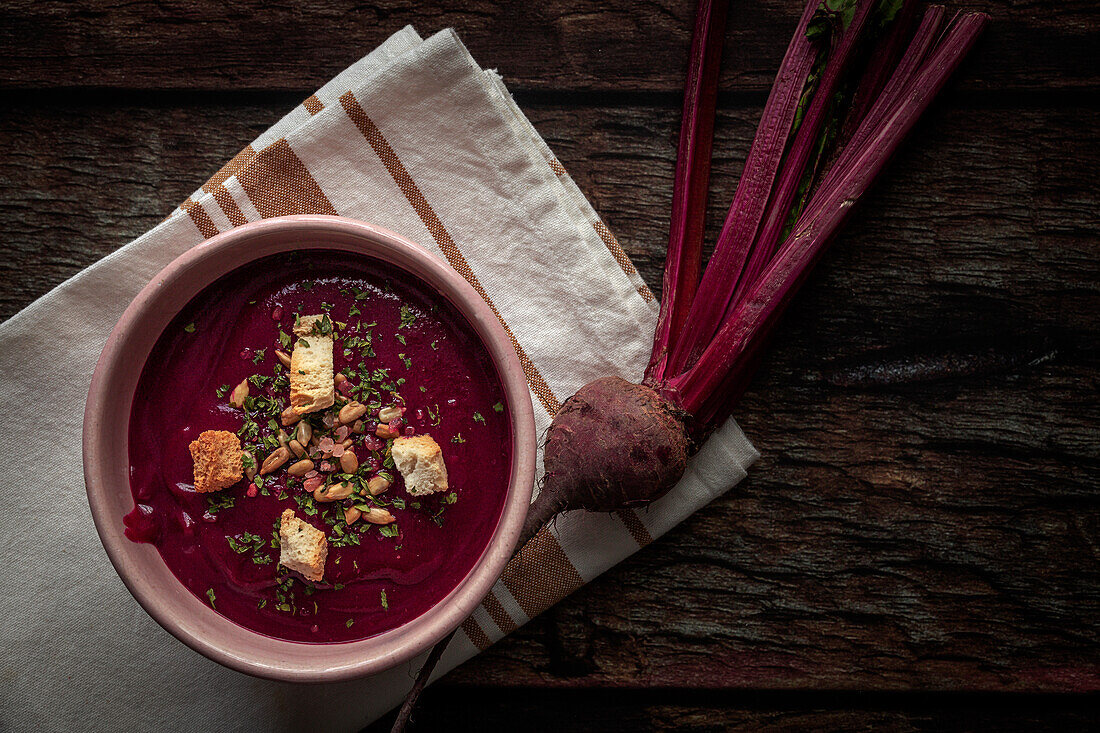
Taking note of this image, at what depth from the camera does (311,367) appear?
112cm

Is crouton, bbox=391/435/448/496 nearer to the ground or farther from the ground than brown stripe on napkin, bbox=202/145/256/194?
nearer to the ground

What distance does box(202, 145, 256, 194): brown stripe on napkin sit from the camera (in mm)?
1321

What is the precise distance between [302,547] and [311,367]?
298 mm

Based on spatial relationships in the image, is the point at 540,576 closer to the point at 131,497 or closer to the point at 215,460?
the point at 215,460

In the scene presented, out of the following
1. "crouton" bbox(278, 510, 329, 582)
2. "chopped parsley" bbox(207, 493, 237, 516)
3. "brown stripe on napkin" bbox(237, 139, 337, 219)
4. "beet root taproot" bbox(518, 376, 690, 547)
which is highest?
"brown stripe on napkin" bbox(237, 139, 337, 219)

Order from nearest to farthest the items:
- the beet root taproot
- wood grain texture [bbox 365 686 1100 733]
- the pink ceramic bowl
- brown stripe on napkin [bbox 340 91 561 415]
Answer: the pink ceramic bowl, the beet root taproot, brown stripe on napkin [bbox 340 91 561 415], wood grain texture [bbox 365 686 1100 733]

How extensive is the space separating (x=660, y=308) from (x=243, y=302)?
2.63ft

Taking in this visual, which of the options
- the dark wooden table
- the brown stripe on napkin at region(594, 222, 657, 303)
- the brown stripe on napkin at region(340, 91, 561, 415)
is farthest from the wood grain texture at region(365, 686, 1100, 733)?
the brown stripe on napkin at region(594, 222, 657, 303)

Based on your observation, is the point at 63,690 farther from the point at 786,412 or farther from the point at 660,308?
the point at 786,412

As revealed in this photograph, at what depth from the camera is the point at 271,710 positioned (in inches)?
52.7

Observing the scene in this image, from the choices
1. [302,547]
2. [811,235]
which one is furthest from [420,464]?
[811,235]

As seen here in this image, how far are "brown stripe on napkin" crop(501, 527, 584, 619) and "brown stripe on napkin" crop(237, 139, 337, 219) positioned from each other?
31.8 inches

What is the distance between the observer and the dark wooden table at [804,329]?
4.69 ft

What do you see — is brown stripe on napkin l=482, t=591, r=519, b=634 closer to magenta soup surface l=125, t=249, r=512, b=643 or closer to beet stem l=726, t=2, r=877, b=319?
magenta soup surface l=125, t=249, r=512, b=643
